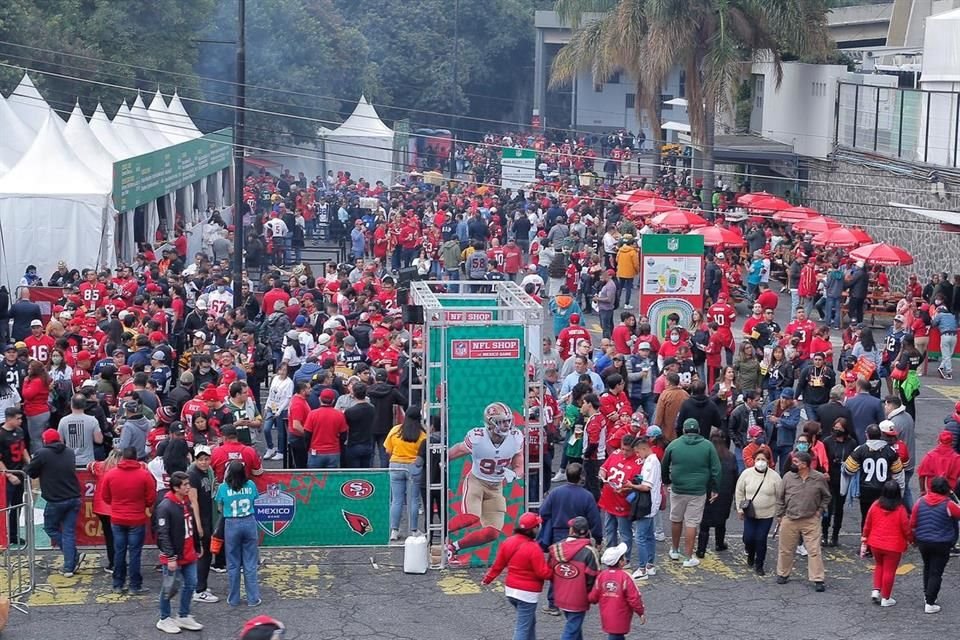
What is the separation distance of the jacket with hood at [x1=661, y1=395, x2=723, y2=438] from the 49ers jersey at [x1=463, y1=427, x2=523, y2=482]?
7.76 feet

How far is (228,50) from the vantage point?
6022 centimetres

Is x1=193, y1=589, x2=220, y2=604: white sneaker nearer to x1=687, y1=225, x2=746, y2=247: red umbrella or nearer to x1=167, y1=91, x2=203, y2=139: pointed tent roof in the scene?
x1=687, y1=225, x2=746, y2=247: red umbrella

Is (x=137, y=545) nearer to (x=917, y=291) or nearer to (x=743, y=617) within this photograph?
(x=743, y=617)

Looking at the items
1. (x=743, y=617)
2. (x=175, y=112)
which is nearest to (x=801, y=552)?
(x=743, y=617)

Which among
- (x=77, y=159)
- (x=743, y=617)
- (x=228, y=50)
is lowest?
(x=743, y=617)

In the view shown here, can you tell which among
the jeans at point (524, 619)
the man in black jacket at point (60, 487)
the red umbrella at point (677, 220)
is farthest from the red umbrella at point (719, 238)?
the jeans at point (524, 619)

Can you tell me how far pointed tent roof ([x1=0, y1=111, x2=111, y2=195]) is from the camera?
87.5 feet

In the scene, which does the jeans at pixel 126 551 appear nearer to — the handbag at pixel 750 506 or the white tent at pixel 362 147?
the handbag at pixel 750 506

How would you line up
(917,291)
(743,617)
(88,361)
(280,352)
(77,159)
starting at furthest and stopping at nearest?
(77,159) → (917,291) → (280,352) → (88,361) → (743,617)

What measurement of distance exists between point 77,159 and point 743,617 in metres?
19.3

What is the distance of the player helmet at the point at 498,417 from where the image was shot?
507 inches

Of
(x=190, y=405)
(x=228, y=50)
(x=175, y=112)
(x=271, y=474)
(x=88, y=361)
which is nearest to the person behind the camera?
(x=271, y=474)

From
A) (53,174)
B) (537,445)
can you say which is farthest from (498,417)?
(53,174)

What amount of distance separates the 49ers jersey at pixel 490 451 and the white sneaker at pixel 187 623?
9.23ft
